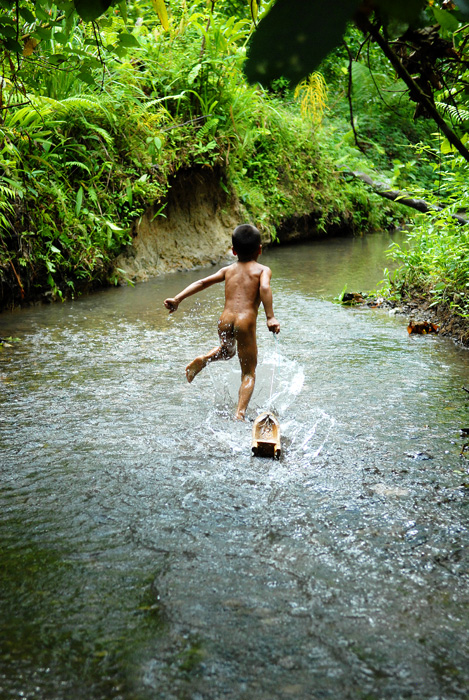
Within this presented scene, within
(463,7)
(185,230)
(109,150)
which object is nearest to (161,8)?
(463,7)

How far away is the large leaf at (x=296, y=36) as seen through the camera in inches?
26.3

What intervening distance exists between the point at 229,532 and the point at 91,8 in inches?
70.9

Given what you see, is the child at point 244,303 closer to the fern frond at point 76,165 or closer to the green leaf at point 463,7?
the green leaf at point 463,7

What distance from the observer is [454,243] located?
5633mm

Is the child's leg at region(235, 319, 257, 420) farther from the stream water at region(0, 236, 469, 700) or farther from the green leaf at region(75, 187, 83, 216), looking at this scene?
the green leaf at region(75, 187, 83, 216)

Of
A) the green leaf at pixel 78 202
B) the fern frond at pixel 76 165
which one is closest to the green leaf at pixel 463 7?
the green leaf at pixel 78 202

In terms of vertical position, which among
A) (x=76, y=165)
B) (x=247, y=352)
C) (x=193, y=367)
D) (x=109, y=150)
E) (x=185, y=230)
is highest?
(x=109, y=150)

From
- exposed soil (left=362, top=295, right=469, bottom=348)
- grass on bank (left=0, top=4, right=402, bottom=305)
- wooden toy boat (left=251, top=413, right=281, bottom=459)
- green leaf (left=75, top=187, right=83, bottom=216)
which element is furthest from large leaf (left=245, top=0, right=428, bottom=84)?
green leaf (left=75, top=187, right=83, bottom=216)

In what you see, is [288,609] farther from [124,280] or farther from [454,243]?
[124,280]

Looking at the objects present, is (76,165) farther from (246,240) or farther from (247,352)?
(247,352)

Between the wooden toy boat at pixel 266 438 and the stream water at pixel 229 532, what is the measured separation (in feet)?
0.21

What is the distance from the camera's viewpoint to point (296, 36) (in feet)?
2.23

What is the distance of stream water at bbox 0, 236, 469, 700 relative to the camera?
5.17ft

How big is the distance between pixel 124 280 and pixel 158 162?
1.73m
